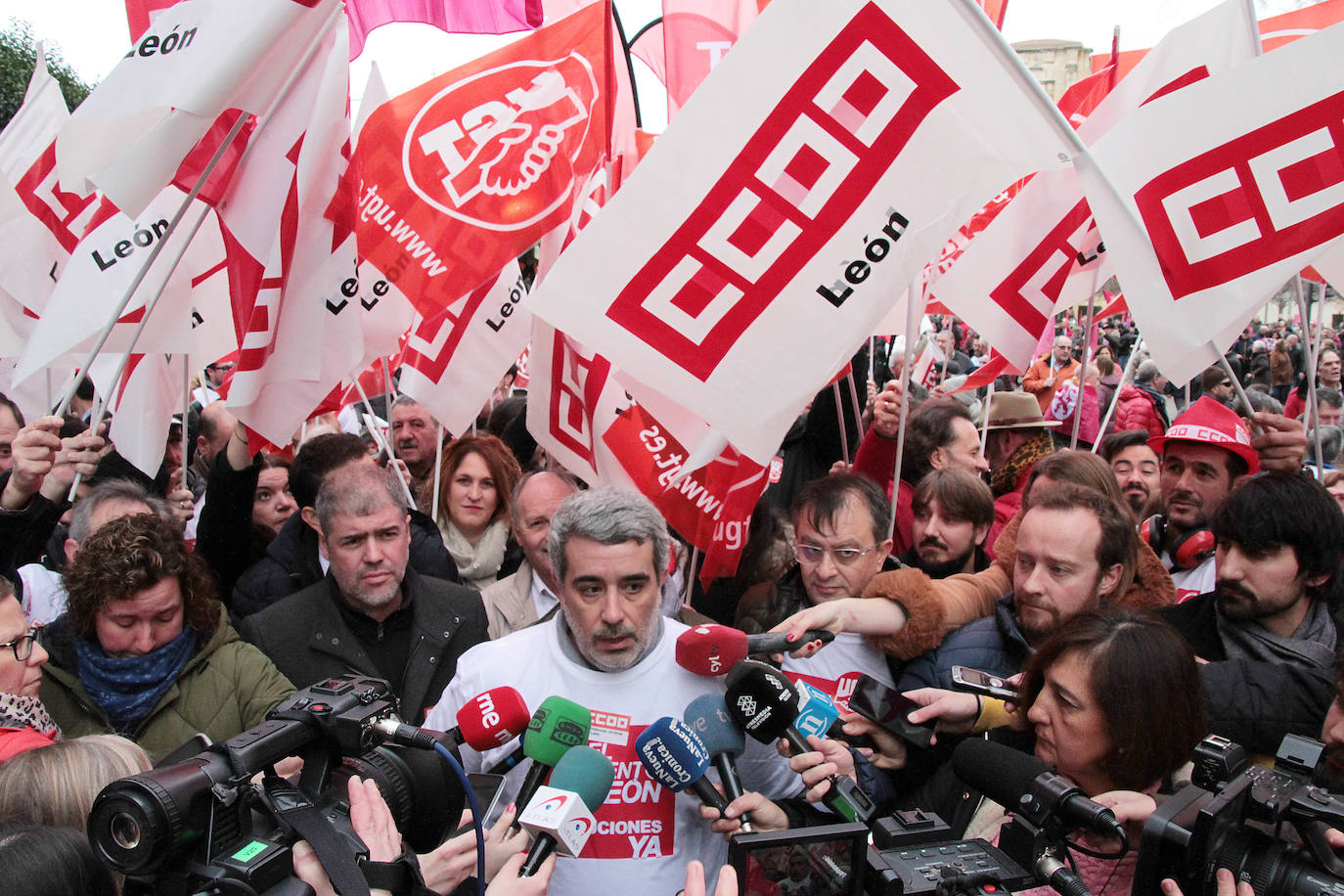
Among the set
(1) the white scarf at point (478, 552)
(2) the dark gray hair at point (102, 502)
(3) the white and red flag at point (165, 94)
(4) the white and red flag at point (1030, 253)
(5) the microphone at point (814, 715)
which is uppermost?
(3) the white and red flag at point (165, 94)

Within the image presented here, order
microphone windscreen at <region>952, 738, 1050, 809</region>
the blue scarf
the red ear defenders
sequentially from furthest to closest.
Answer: the red ear defenders, the blue scarf, microphone windscreen at <region>952, 738, 1050, 809</region>

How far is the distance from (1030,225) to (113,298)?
3.34 meters

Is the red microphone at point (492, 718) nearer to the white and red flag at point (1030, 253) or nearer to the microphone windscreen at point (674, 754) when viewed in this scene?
the microphone windscreen at point (674, 754)

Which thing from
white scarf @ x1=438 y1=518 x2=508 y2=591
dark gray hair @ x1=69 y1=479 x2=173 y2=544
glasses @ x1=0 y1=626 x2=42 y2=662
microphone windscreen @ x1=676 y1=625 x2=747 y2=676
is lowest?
white scarf @ x1=438 y1=518 x2=508 y2=591

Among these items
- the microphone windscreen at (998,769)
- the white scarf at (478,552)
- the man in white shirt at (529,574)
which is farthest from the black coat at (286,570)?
the microphone windscreen at (998,769)

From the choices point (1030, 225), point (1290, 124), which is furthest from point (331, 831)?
point (1030, 225)

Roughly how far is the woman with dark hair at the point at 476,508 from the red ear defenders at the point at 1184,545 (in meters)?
2.67

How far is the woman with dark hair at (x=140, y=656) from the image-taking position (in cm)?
279

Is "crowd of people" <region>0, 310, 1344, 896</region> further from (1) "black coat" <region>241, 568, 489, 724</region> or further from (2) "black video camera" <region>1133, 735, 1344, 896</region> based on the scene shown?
(2) "black video camera" <region>1133, 735, 1344, 896</region>

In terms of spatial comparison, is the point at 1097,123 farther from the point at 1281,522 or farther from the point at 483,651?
the point at 483,651

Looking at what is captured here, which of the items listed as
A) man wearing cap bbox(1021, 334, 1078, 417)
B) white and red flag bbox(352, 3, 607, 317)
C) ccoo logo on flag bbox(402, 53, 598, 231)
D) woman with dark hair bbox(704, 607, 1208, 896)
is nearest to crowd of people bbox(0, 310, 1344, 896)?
woman with dark hair bbox(704, 607, 1208, 896)

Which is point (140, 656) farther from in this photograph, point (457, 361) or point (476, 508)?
point (457, 361)

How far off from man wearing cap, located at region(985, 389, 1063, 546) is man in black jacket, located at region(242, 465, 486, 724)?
2.96 m

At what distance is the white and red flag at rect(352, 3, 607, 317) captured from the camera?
4.10m
